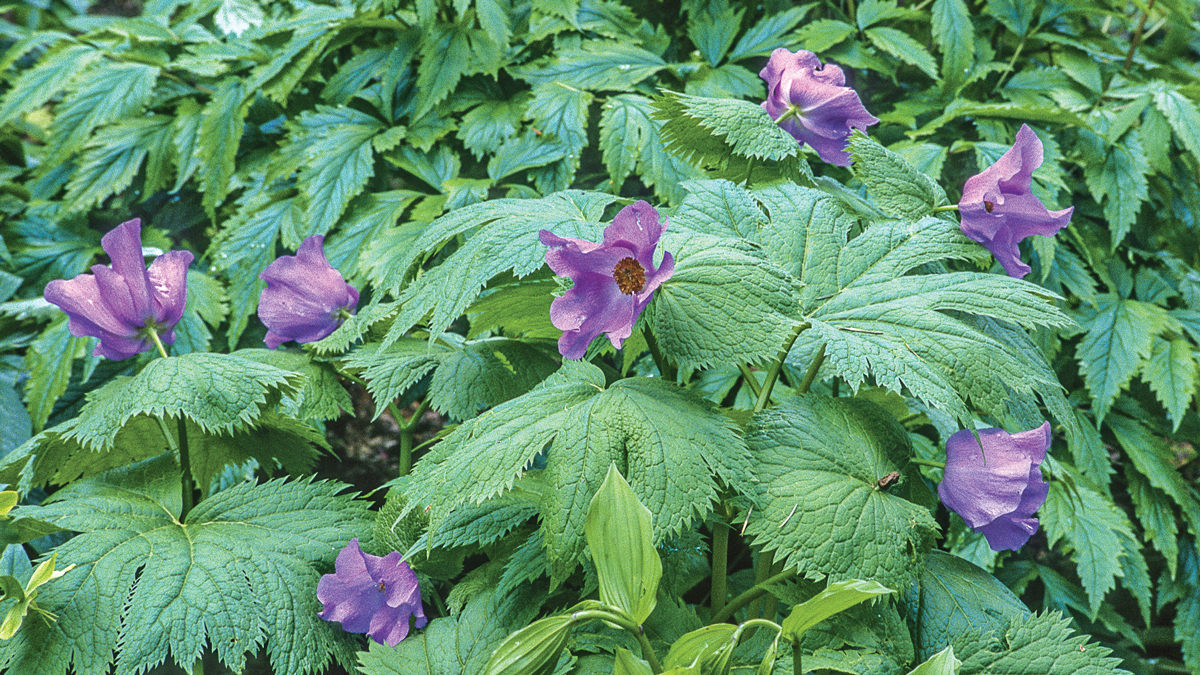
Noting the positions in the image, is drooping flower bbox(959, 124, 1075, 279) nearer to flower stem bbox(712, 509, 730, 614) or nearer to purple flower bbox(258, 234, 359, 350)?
flower stem bbox(712, 509, 730, 614)

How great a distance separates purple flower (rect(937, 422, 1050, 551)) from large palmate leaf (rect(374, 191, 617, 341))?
0.38m

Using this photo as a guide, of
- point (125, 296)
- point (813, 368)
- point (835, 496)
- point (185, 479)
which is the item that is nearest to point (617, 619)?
point (835, 496)

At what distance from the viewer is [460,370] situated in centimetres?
82

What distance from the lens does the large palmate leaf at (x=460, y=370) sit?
79 centimetres

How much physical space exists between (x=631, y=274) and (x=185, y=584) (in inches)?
18.4

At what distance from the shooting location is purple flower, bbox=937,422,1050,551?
67 cm

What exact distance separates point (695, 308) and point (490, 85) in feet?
3.22

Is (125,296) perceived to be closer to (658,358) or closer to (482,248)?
(482,248)

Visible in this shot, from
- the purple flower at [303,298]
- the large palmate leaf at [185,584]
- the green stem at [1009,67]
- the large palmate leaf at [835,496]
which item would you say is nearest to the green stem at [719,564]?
the large palmate leaf at [835,496]

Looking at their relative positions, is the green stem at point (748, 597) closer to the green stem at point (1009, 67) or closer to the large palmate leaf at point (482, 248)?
the large palmate leaf at point (482, 248)

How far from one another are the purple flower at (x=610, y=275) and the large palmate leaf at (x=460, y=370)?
20 centimetres

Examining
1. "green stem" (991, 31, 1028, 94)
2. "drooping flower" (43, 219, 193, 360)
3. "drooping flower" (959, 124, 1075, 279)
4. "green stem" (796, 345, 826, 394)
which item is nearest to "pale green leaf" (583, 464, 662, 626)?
"green stem" (796, 345, 826, 394)

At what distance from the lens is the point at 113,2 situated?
2961 mm

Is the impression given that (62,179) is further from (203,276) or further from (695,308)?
(695,308)
